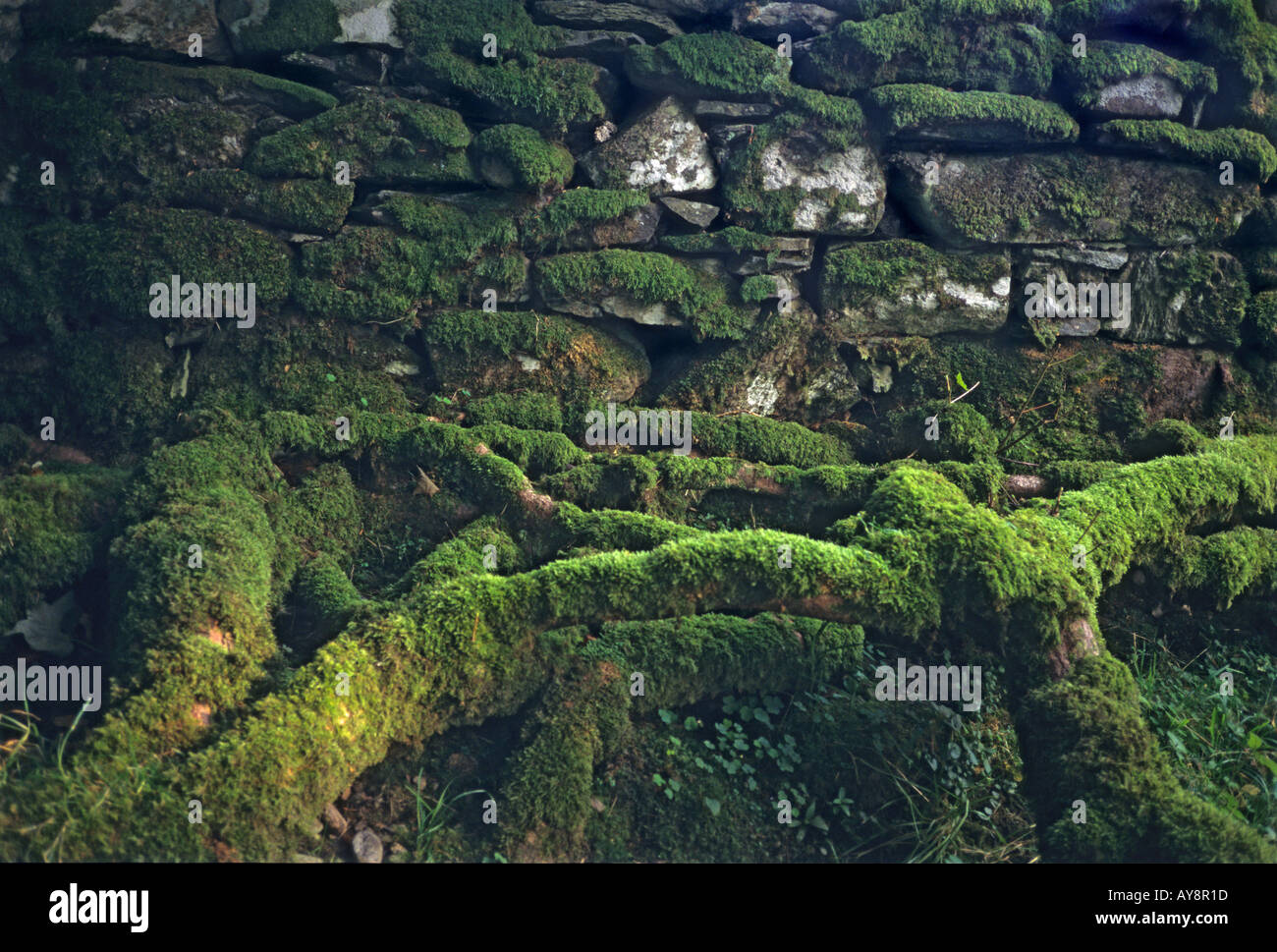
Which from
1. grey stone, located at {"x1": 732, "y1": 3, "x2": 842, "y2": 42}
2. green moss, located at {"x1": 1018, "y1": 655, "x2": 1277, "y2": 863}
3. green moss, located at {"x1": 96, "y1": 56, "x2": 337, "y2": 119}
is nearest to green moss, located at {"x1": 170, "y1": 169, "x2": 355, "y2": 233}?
green moss, located at {"x1": 96, "y1": 56, "x2": 337, "y2": 119}

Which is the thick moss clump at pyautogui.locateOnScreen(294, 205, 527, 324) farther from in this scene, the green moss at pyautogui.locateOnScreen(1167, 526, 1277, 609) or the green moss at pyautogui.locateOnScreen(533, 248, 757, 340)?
the green moss at pyautogui.locateOnScreen(1167, 526, 1277, 609)

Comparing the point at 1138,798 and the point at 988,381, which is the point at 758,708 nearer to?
the point at 1138,798

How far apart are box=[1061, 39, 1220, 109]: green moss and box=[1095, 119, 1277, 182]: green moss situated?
30cm

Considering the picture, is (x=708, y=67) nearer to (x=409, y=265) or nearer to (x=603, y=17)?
(x=603, y=17)

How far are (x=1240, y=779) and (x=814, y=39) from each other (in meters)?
5.96

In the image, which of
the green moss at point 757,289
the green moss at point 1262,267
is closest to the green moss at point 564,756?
the green moss at point 757,289

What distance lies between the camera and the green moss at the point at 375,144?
7.20 metres

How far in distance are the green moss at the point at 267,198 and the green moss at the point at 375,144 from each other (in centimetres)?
11

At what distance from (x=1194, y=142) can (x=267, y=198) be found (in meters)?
7.12

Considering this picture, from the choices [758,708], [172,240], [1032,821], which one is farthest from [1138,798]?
[172,240]

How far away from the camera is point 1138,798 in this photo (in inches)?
206

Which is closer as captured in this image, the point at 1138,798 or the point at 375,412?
the point at 1138,798

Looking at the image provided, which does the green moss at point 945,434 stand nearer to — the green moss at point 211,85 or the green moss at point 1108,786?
the green moss at point 1108,786

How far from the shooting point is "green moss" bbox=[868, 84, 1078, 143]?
7.77m
